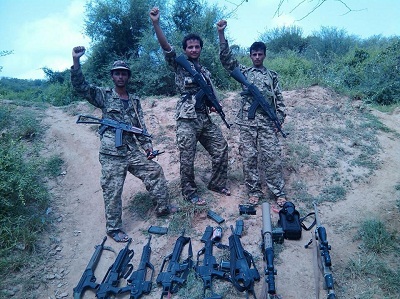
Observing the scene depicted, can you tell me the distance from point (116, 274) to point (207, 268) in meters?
1.02

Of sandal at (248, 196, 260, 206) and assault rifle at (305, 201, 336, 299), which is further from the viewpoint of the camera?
sandal at (248, 196, 260, 206)

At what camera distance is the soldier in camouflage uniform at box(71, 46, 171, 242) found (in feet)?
14.0

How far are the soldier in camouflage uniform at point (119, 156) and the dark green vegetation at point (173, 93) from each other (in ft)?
2.19

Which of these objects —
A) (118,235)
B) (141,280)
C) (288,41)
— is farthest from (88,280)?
(288,41)

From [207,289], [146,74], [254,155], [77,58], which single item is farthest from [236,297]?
[146,74]

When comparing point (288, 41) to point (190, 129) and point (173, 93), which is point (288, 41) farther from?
point (190, 129)

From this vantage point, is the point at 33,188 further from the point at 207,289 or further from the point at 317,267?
the point at 317,267

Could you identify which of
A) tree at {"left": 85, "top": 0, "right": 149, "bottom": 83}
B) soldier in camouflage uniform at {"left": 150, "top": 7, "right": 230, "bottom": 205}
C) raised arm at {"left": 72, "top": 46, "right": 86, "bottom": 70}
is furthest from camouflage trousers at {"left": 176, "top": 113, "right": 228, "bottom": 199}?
tree at {"left": 85, "top": 0, "right": 149, "bottom": 83}

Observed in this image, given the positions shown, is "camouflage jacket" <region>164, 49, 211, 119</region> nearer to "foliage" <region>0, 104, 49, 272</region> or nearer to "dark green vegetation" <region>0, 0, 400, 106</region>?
"foliage" <region>0, 104, 49, 272</region>

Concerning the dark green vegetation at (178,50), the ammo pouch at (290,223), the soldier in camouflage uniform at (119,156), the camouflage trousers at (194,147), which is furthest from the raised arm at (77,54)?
the dark green vegetation at (178,50)

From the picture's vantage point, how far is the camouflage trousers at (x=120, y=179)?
427 cm

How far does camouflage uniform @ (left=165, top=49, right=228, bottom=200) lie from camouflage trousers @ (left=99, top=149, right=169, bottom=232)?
1.30ft

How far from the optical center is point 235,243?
375cm

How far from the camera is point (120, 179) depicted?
431cm
